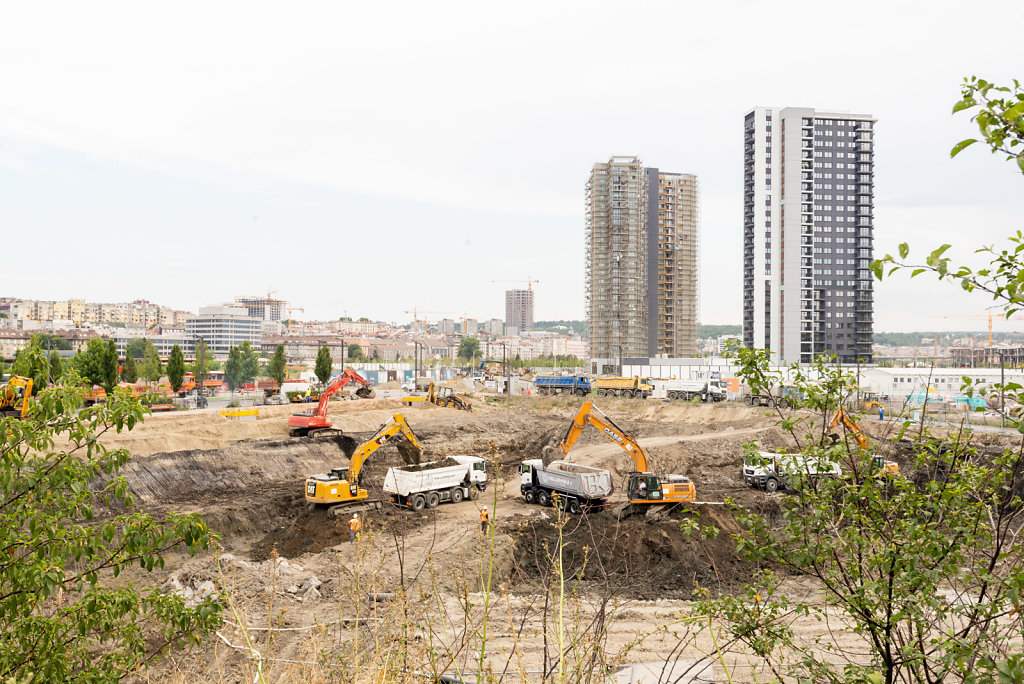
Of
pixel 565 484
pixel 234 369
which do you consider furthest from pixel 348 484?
pixel 234 369

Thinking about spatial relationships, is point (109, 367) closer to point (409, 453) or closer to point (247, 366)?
point (409, 453)

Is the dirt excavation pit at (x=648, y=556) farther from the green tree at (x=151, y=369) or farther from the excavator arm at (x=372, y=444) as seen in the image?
the green tree at (x=151, y=369)

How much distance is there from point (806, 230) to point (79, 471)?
105 m

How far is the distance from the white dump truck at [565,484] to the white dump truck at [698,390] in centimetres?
4115

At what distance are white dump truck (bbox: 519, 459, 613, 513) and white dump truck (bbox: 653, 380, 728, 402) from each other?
135 feet

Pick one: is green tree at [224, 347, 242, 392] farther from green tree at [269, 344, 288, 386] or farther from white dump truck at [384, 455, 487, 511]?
white dump truck at [384, 455, 487, 511]

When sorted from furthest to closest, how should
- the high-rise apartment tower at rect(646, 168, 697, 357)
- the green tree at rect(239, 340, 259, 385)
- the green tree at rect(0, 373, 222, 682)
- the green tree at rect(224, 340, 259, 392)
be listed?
1. the high-rise apartment tower at rect(646, 168, 697, 357)
2. the green tree at rect(239, 340, 259, 385)
3. the green tree at rect(224, 340, 259, 392)
4. the green tree at rect(0, 373, 222, 682)

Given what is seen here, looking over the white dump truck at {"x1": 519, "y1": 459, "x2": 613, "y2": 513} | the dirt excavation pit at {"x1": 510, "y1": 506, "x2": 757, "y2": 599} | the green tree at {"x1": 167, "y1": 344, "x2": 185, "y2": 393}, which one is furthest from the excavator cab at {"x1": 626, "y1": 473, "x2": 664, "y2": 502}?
the green tree at {"x1": 167, "y1": 344, "x2": 185, "y2": 393}

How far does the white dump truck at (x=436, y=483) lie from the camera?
88.8 feet

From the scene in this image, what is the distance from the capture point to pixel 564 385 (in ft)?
269

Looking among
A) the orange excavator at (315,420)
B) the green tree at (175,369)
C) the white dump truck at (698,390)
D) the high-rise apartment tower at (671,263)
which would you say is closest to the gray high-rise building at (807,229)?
the white dump truck at (698,390)

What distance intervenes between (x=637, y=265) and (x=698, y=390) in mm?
67410

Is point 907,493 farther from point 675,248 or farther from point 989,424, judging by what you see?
point 675,248

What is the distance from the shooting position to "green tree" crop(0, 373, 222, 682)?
5.40 meters
